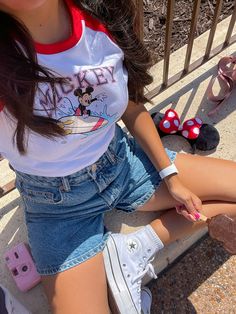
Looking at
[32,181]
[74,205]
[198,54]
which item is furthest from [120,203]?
[198,54]

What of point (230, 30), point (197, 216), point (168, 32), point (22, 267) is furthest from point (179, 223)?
point (230, 30)

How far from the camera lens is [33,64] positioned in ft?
4.33

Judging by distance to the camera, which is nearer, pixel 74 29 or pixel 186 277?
pixel 74 29

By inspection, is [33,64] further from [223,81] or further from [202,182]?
[223,81]

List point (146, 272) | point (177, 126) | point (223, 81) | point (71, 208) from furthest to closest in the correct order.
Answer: point (223, 81), point (177, 126), point (146, 272), point (71, 208)

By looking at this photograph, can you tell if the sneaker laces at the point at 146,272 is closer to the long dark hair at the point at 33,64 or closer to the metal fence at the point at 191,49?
the long dark hair at the point at 33,64

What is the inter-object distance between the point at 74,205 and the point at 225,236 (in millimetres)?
597

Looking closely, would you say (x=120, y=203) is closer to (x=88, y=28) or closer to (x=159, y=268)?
(x=159, y=268)

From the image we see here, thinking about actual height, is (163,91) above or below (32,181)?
below

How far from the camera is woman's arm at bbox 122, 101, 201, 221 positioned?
189cm

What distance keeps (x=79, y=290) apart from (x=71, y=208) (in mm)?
298

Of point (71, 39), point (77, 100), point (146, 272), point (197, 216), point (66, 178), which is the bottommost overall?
point (146, 272)

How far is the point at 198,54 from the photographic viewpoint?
2689 millimetres

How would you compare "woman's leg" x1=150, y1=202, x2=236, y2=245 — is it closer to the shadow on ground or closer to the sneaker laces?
the sneaker laces
